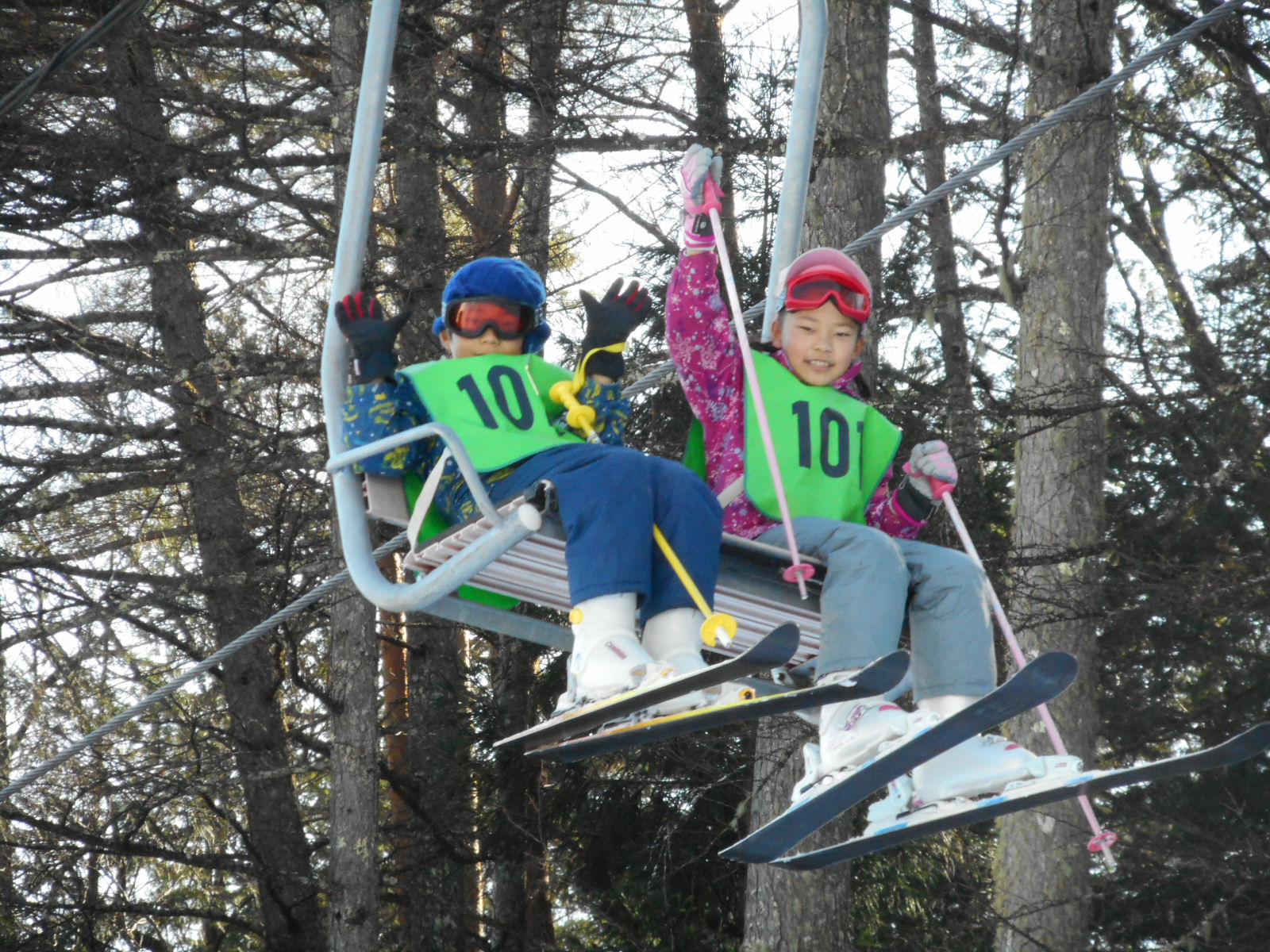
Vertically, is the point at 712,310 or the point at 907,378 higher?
the point at 907,378

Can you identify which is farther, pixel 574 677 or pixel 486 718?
pixel 486 718

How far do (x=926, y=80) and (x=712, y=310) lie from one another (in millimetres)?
8550

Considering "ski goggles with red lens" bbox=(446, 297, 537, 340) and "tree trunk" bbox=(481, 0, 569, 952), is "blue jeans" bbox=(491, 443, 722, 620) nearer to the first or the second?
"ski goggles with red lens" bbox=(446, 297, 537, 340)

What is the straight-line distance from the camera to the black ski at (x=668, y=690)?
3.04 metres

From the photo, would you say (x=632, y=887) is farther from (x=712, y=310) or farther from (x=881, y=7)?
(x=712, y=310)

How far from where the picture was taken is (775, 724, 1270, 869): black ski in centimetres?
335

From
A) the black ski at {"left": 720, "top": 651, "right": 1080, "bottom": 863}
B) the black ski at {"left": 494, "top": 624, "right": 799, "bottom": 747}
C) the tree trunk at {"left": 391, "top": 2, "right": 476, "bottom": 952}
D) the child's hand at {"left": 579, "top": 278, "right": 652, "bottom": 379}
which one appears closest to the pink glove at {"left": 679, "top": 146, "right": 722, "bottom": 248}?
the child's hand at {"left": 579, "top": 278, "right": 652, "bottom": 379}

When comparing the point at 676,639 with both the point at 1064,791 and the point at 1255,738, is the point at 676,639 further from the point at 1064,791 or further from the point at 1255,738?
the point at 1255,738

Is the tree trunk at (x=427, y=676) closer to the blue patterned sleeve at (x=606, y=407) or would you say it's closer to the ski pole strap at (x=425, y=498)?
the blue patterned sleeve at (x=606, y=407)

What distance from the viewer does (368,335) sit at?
3.87 metres

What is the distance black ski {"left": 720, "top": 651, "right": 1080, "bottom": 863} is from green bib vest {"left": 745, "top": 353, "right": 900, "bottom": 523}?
79 cm

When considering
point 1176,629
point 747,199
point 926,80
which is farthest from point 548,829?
point 926,80

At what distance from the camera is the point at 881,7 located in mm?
8547

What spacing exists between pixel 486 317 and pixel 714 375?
0.68m
